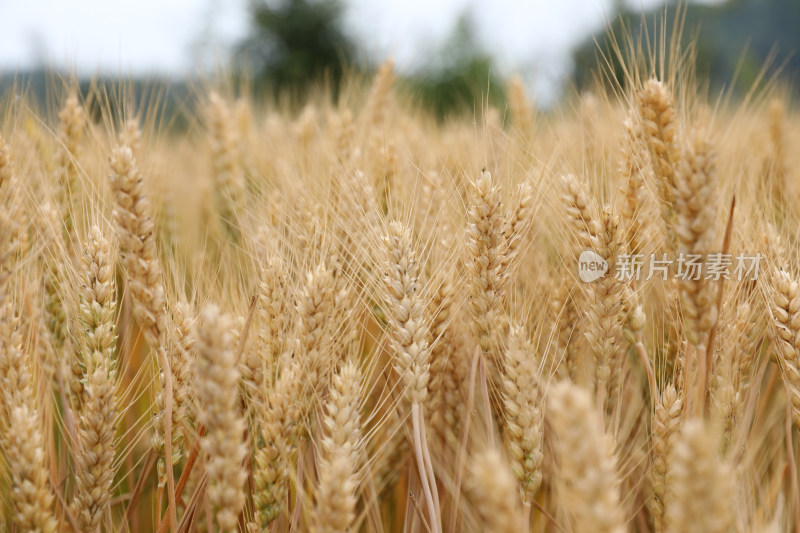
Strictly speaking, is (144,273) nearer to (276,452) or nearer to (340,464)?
(276,452)

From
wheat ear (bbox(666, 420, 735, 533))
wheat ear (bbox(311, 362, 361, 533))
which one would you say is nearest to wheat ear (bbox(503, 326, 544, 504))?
wheat ear (bbox(311, 362, 361, 533))

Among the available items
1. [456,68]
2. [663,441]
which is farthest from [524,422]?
[456,68]

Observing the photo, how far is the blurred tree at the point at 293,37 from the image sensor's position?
1538cm

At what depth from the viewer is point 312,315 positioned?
1238mm

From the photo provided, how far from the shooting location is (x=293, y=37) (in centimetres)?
1554

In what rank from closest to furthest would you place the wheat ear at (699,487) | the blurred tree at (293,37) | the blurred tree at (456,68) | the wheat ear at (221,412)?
the wheat ear at (699,487) < the wheat ear at (221,412) < the blurred tree at (456,68) < the blurred tree at (293,37)

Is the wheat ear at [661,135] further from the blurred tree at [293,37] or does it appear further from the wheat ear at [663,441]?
the blurred tree at [293,37]

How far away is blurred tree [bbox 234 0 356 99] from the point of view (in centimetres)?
1538

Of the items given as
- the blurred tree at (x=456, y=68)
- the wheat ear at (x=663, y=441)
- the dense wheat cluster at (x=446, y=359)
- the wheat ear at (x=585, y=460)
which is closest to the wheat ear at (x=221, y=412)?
the dense wheat cluster at (x=446, y=359)

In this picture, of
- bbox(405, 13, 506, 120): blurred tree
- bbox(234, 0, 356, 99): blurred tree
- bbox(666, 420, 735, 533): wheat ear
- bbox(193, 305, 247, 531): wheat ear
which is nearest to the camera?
bbox(666, 420, 735, 533): wheat ear

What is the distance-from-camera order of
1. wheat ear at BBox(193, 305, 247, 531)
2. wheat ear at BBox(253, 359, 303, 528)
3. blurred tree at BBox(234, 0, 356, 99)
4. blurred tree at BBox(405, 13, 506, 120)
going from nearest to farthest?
wheat ear at BBox(193, 305, 247, 531) < wheat ear at BBox(253, 359, 303, 528) < blurred tree at BBox(405, 13, 506, 120) < blurred tree at BBox(234, 0, 356, 99)

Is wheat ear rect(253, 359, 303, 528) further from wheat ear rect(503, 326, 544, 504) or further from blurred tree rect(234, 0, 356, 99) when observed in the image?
blurred tree rect(234, 0, 356, 99)

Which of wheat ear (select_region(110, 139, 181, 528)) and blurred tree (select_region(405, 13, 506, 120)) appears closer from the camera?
wheat ear (select_region(110, 139, 181, 528))

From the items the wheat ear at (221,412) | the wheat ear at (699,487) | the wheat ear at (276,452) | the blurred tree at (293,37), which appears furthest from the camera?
the blurred tree at (293,37)
